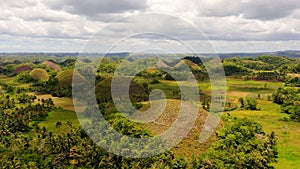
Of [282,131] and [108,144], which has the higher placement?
[108,144]

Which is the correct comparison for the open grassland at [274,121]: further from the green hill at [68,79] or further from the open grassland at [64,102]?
the green hill at [68,79]

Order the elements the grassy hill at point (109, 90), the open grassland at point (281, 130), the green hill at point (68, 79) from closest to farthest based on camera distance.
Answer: the open grassland at point (281, 130)
the grassy hill at point (109, 90)
the green hill at point (68, 79)

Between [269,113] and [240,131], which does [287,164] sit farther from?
[269,113]

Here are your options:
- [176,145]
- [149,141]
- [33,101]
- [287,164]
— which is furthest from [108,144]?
[33,101]

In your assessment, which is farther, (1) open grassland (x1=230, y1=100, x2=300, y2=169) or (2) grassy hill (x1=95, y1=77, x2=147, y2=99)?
(2) grassy hill (x1=95, y1=77, x2=147, y2=99)

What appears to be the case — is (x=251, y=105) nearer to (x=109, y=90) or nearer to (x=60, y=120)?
(x=109, y=90)

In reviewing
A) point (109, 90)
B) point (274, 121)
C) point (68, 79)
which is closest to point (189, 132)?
point (274, 121)

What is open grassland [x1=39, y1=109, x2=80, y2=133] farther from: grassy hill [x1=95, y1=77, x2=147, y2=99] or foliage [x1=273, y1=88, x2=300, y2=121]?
foliage [x1=273, y1=88, x2=300, y2=121]

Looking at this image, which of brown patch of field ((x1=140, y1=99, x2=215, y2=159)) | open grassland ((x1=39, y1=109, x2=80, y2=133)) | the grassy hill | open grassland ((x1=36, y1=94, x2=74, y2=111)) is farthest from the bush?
open grassland ((x1=36, y1=94, x2=74, y2=111))

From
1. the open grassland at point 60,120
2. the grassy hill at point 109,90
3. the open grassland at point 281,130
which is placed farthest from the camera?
the grassy hill at point 109,90

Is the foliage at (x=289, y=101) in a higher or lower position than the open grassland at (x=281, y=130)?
higher

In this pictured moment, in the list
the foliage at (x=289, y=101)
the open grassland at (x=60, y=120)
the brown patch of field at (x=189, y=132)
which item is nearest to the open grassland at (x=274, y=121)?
the foliage at (x=289, y=101)
